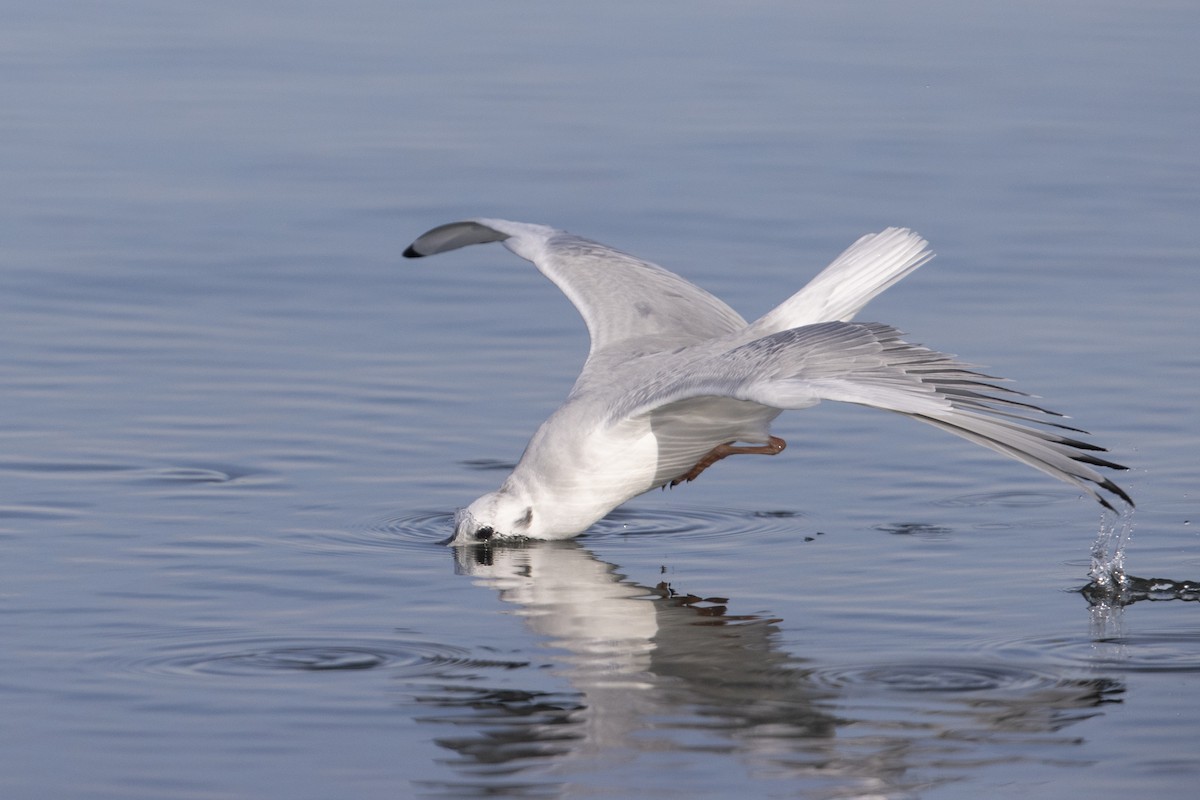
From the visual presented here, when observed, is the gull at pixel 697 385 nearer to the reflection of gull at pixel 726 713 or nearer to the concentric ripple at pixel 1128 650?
the concentric ripple at pixel 1128 650

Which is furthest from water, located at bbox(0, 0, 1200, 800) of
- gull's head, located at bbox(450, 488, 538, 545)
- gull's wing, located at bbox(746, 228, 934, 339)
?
gull's wing, located at bbox(746, 228, 934, 339)

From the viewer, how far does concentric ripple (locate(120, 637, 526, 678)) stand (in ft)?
28.5

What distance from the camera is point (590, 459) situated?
11.0 m

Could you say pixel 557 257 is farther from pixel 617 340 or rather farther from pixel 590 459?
pixel 590 459

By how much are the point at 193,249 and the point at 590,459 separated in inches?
277

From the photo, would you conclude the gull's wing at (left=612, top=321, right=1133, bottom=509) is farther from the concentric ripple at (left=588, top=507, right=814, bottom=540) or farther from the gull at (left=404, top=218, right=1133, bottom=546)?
the concentric ripple at (left=588, top=507, right=814, bottom=540)

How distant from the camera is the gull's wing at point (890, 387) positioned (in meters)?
8.96

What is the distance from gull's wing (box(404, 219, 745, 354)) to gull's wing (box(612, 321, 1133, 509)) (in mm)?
2188

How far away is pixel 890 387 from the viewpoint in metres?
9.20

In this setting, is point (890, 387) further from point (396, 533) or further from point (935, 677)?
point (396, 533)

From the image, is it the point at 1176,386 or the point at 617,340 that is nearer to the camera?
the point at 617,340

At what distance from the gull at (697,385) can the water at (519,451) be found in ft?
1.15

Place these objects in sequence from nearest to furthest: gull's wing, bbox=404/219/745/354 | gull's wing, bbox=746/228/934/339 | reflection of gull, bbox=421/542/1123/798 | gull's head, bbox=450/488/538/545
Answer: reflection of gull, bbox=421/542/1123/798
gull's head, bbox=450/488/538/545
gull's wing, bbox=746/228/934/339
gull's wing, bbox=404/219/745/354

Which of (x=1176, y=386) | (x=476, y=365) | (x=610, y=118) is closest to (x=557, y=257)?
(x=476, y=365)
